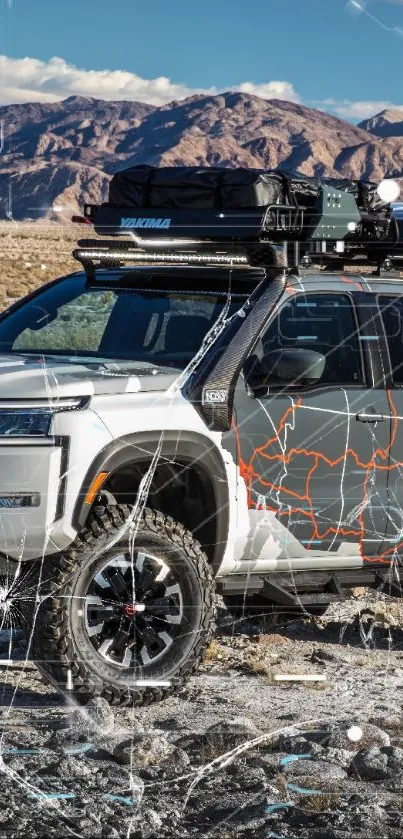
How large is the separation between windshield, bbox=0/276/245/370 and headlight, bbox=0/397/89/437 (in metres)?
0.85

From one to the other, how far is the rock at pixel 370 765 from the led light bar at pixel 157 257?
2701 millimetres

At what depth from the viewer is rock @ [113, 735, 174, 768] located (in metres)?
4.97

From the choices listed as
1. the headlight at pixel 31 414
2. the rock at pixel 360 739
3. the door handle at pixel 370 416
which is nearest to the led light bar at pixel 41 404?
the headlight at pixel 31 414

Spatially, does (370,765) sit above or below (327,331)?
below

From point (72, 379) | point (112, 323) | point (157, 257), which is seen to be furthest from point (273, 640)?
point (72, 379)

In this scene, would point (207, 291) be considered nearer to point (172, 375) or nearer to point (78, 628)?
point (172, 375)

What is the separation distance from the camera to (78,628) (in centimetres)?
575

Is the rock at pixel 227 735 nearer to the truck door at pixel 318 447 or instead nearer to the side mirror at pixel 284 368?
the truck door at pixel 318 447

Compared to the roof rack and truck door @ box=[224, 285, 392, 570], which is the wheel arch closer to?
truck door @ box=[224, 285, 392, 570]

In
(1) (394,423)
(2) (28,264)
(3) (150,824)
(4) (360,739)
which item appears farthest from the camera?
(2) (28,264)

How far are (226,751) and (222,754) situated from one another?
0.05m

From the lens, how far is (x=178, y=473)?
6.08 metres

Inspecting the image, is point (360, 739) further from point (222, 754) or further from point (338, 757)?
point (222, 754)

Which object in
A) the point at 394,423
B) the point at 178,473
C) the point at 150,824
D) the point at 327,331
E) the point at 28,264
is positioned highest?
the point at 327,331
